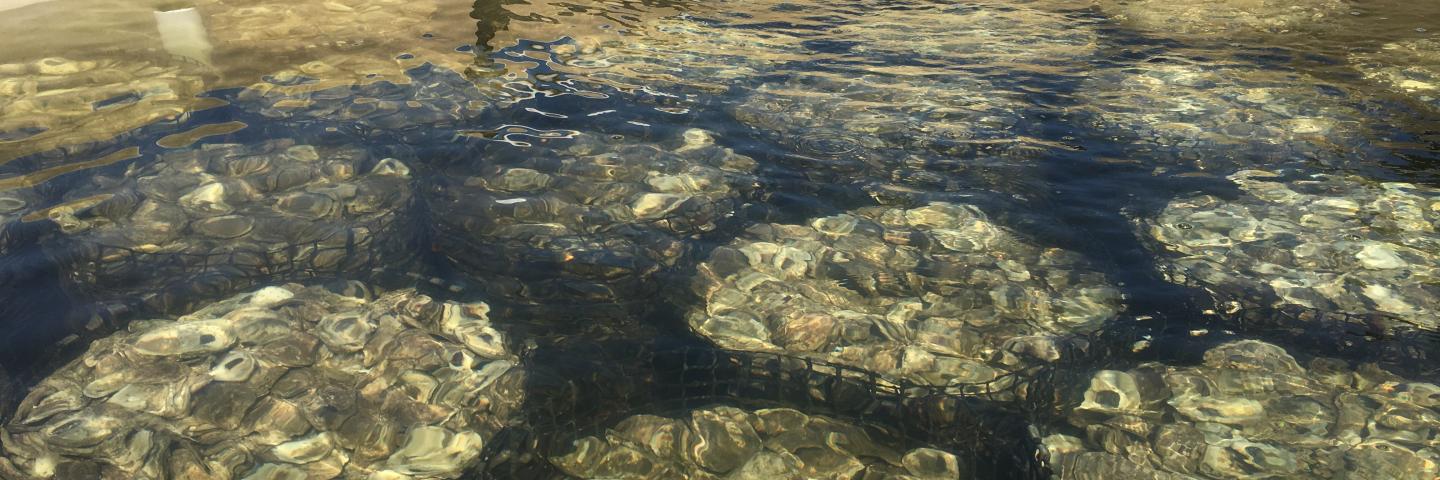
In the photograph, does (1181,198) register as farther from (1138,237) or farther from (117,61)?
(117,61)

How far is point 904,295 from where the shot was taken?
351cm

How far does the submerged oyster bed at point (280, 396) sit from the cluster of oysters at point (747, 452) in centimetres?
42

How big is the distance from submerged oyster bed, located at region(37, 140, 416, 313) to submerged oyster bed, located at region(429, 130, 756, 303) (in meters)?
0.34

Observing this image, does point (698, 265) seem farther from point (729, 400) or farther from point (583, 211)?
point (729, 400)

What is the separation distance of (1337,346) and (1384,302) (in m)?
0.46

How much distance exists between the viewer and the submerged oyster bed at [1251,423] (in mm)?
2553

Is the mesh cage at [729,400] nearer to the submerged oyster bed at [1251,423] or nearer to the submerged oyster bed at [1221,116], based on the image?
the submerged oyster bed at [1251,423]

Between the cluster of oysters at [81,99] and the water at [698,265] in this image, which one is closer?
the water at [698,265]

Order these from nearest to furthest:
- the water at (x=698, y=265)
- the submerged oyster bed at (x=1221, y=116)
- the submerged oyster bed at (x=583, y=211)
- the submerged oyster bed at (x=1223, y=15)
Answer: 1. the water at (x=698, y=265)
2. the submerged oyster bed at (x=583, y=211)
3. the submerged oyster bed at (x=1221, y=116)
4. the submerged oyster bed at (x=1223, y=15)

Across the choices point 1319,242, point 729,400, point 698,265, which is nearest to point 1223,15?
point 1319,242

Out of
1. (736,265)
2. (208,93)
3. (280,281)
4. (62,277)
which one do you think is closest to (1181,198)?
(736,265)

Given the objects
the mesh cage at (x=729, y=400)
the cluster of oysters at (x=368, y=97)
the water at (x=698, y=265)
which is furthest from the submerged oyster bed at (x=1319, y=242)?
the cluster of oysters at (x=368, y=97)

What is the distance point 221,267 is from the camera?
3557mm

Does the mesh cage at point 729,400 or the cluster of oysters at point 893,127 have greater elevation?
the cluster of oysters at point 893,127
